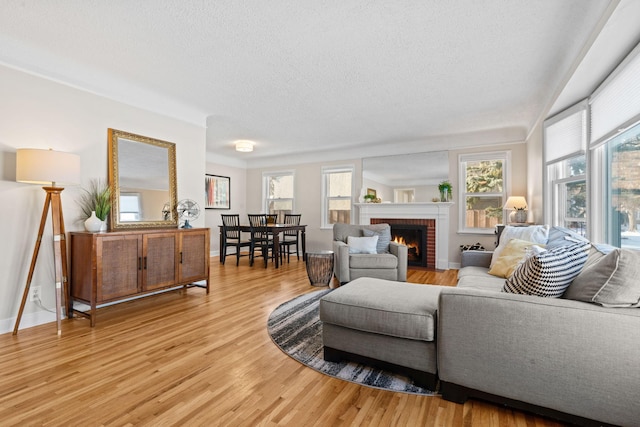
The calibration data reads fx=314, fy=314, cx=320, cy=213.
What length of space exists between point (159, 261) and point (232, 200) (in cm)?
441

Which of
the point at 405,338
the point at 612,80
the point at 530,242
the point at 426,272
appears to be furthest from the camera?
the point at 426,272

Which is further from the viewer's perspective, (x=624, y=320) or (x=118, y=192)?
(x=118, y=192)

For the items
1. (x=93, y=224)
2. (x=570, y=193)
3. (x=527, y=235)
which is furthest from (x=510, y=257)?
(x=93, y=224)

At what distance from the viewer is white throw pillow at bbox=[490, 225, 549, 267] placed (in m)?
2.79

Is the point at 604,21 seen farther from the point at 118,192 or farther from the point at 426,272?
the point at 118,192

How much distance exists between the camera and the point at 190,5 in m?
2.10

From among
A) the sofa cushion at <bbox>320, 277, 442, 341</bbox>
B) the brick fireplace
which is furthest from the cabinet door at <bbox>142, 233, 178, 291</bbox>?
the brick fireplace

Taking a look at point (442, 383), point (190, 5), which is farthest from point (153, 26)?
point (442, 383)

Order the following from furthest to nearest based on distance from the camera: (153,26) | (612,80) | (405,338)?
(612,80), (153,26), (405,338)

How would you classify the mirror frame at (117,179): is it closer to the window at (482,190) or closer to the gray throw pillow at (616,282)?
the gray throw pillow at (616,282)

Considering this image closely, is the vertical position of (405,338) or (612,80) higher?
(612,80)

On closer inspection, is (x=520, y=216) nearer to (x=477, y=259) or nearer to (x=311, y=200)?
(x=477, y=259)

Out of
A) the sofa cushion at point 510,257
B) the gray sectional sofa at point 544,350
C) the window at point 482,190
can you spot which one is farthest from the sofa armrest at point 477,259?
the window at point 482,190

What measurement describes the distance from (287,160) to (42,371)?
19.4 feet
